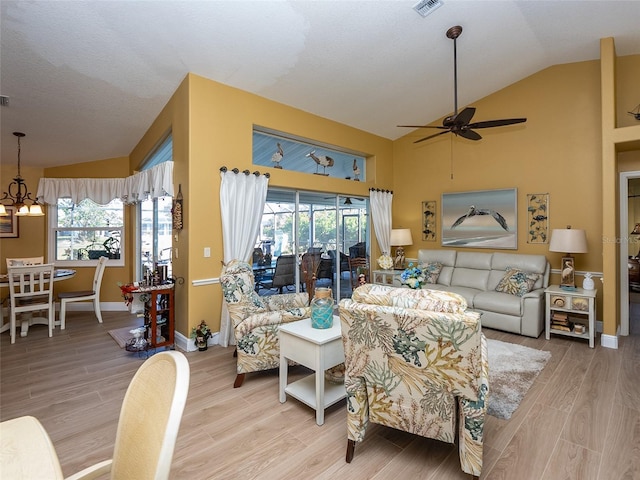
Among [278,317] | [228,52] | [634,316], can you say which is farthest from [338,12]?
[634,316]

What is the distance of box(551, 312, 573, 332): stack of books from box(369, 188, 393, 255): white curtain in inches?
114

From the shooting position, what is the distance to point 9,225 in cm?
561

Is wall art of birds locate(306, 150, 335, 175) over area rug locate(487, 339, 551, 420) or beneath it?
over

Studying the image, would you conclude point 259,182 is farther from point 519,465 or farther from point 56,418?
point 519,465

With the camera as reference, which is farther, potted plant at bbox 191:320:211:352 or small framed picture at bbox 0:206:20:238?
small framed picture at bbox 0:206:20:238

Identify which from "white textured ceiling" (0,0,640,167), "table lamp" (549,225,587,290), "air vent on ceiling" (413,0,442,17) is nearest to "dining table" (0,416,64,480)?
"white textured ceiling" (0,0,640,167)

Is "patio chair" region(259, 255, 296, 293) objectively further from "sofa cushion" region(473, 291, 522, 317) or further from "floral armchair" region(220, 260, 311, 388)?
"sofa cushion" region(473, 291, 522, 317)

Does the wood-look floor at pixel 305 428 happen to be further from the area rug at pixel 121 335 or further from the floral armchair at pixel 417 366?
the area rug at pixel 121 335

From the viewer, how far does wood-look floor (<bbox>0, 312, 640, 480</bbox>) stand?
1.88 meters

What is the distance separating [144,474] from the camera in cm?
82

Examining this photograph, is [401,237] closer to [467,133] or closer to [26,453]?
[467,133]

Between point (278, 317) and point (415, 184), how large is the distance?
4.53 metres

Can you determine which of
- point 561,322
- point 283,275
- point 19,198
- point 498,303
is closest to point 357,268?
point 283,275

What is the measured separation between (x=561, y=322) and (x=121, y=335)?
5.87m
